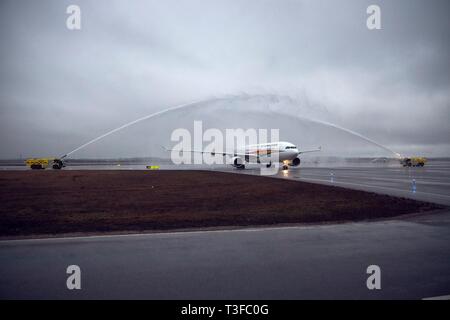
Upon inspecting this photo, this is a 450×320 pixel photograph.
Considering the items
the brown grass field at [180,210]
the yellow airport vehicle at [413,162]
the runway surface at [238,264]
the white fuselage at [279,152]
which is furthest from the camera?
the yellow airport vehicle at [413,162]

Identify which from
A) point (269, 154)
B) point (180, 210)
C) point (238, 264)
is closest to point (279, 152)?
point (269, 154)

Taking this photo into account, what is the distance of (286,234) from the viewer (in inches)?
398

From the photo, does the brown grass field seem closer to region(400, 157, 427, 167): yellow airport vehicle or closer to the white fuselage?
the white fuselage

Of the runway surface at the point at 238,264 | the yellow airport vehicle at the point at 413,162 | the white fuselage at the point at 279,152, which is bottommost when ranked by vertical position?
the runway surface at the point at 238,264

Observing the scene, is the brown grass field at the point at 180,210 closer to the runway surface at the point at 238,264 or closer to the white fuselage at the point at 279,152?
the runway surface at the point at 238,264

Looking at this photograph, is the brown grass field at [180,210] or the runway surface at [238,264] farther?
the brown grass field at [180,210]

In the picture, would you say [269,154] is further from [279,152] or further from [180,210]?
[180,210]

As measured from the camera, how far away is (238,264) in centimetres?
714

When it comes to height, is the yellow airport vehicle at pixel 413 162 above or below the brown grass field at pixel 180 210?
above

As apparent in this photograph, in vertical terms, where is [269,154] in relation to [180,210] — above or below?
above

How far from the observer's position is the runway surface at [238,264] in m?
5.66

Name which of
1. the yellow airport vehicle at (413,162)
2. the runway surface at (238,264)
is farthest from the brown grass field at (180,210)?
the yellow airport vehicle at (413,162)
